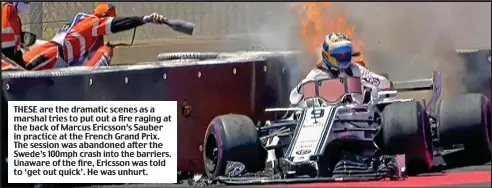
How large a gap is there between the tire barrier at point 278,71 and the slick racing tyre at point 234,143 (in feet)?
3.37

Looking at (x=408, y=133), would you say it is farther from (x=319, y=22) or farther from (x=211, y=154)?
(x=319, y=22)

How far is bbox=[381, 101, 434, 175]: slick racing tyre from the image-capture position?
34.0 feet

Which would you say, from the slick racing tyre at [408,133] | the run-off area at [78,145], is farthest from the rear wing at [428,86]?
the run-off area at [78,145]

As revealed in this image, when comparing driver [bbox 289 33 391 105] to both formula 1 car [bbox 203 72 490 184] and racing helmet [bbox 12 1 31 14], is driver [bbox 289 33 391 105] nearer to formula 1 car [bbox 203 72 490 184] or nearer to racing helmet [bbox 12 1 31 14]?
formula 1 car [bbox 203 72 490 184]

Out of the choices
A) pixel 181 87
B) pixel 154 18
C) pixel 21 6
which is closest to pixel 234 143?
pixel 181 87

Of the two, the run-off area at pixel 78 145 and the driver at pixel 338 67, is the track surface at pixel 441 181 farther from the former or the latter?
the driver at pixel 338 67

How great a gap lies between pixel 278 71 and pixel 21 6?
2722 millimetres

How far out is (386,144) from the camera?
10516 millimetres

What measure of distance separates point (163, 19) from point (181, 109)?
5.69ft

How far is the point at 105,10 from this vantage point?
500 inches

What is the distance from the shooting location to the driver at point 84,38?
39.5 feet

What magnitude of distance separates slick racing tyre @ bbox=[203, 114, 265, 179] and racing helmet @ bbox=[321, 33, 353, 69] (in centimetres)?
110

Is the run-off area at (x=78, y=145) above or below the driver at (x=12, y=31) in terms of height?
below

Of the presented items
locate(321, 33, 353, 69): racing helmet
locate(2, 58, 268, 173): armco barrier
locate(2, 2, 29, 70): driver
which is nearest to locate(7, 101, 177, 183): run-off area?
locate(2, 58, 268, 173): armco barrier
